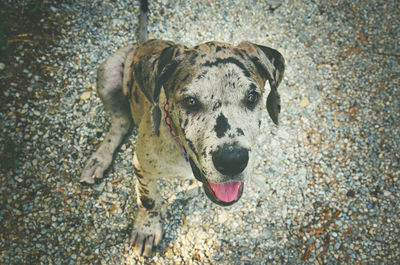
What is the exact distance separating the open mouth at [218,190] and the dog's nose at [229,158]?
417 millimetres

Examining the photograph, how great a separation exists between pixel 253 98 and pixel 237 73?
0.25m

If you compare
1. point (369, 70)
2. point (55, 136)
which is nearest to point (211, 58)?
point (55, 136)

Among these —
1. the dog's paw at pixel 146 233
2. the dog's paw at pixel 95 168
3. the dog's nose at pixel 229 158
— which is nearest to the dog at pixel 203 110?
the dog's nose at pixel 229 158

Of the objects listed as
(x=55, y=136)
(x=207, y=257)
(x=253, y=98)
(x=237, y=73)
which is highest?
(x=237, y=73)

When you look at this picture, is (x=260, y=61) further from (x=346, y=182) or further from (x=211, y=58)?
(x=346, y=182)

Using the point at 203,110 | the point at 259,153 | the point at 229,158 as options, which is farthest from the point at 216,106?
the point at 259,153

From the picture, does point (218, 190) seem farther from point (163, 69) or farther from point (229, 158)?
point (163, 69)

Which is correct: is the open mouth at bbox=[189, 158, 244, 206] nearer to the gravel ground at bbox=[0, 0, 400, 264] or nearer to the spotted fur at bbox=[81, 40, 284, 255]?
the spotted fur at bbox=[81, 40, 284, 255]

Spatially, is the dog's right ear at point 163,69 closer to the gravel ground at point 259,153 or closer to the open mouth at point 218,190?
the open mouth at point 218,190

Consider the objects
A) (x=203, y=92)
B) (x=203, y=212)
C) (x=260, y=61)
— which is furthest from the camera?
(x=203, y=212)

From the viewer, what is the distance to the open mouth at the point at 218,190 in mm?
2594

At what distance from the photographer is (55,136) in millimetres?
4184

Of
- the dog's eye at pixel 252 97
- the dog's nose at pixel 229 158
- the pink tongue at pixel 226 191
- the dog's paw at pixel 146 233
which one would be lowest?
the dog's paw at pixel 146 233

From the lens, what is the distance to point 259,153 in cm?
430
